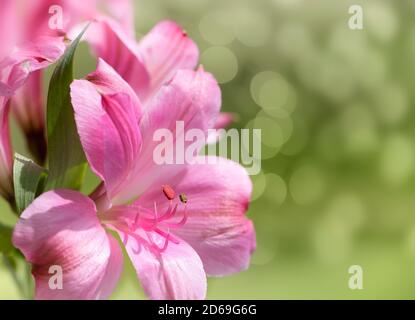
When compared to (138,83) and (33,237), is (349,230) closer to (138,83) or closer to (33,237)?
(138,83)

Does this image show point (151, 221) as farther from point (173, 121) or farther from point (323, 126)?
point (323, 126)

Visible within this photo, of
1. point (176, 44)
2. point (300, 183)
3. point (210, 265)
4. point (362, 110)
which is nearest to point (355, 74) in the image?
point (362, 110)

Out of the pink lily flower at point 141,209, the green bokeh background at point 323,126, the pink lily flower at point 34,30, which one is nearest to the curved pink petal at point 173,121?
the pink lily flower at point 141,209

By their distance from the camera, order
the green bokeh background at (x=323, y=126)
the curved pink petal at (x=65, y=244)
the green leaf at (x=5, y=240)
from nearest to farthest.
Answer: the curved pink petal at (x=65, y=244) < the green leaf at (x=5, y=240) < the green bokeh background at (x=323, y=126)

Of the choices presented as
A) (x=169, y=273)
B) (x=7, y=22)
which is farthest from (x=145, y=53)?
(x=169, y=273)

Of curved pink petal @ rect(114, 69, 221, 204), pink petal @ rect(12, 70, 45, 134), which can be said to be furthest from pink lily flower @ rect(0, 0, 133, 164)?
curved pink petal @ rect(114, 69, 221, 204)

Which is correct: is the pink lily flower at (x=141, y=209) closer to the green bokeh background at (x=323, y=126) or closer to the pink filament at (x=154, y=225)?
the pink filament at (x=154, y=225)

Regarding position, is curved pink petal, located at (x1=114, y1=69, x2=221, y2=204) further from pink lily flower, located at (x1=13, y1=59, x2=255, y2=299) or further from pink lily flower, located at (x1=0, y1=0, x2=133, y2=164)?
pink lily flower, located at (x1=0, y1=0, x2=133, y2=164)
